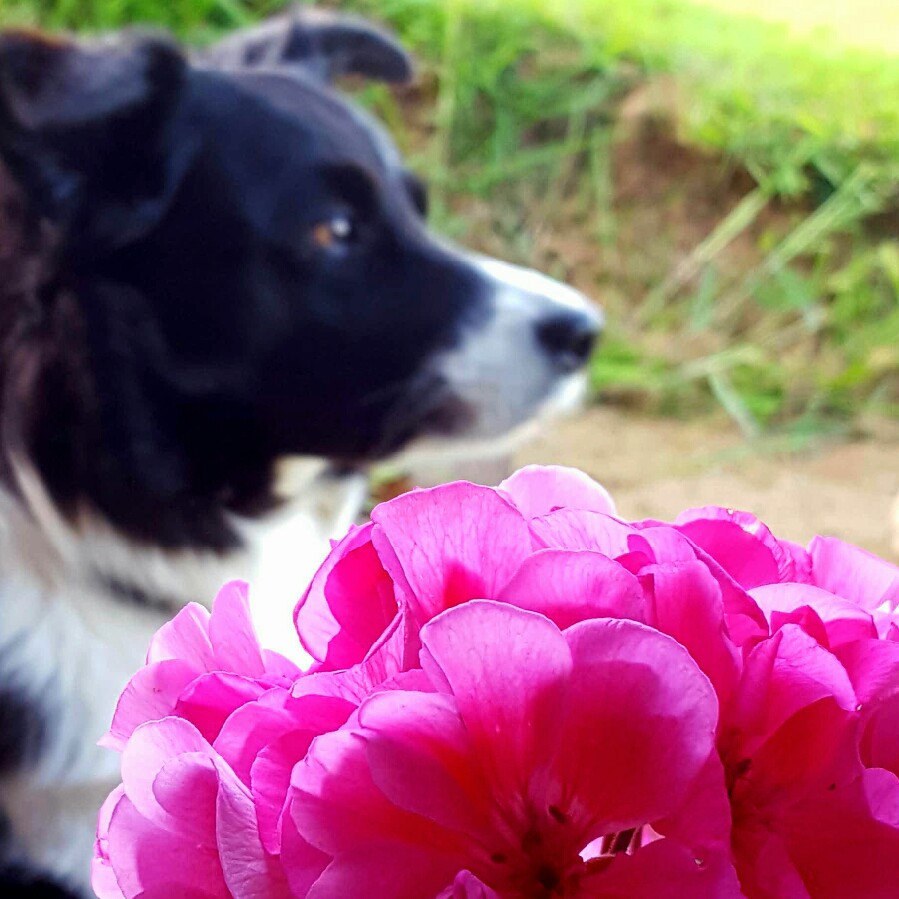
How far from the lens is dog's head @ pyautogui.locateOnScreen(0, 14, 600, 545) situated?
2.48 feet

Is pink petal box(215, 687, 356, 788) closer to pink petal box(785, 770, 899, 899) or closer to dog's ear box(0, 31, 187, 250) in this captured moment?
pink petal box(785, 770, 899, 899)

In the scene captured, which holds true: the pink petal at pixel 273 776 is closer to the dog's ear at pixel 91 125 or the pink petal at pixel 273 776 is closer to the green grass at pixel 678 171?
the dog's ear at pixel 91 125

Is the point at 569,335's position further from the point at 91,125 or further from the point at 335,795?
the point at 335,795

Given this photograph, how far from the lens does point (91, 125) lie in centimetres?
73

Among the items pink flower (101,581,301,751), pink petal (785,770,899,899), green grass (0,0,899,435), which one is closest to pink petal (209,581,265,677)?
pink flower (101,581,301,751)

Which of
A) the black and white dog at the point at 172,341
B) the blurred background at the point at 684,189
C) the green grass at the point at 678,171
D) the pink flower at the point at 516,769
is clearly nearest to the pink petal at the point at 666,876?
the pink flower at the point at 516,769

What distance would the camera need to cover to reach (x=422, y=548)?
0.56ft

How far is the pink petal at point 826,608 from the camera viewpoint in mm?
175

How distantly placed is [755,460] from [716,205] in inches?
15.2

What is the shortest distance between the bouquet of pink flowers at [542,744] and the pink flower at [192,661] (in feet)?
0.06

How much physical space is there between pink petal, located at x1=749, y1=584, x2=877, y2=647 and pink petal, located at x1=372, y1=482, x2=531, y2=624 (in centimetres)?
4

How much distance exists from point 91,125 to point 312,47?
26cm

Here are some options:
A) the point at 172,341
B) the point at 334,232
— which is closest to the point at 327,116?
the point at 334,232

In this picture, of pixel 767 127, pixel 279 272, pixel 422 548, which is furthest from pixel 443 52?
pixel 422 548
